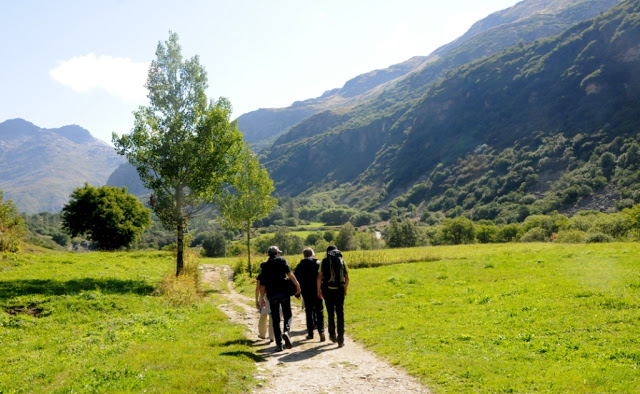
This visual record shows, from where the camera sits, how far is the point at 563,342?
11672 mm

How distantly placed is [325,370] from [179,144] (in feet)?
71.3

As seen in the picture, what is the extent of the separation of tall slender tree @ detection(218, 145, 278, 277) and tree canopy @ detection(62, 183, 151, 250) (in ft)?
95.2

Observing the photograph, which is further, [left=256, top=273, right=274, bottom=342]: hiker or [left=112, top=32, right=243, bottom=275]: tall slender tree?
[left=112, top=32, right=243, bottom=275]: tall slender tree

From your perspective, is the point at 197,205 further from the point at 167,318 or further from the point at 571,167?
the point at 571,167

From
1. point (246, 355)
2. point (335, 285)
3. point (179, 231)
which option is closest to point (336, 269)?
point (335, 285)

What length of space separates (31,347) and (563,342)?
1671cm

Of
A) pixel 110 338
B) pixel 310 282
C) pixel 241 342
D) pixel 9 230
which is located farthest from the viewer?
pixel 9 230

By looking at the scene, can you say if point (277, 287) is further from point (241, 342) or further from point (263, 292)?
point (241, 342)

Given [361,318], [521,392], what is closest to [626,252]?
[361,318]

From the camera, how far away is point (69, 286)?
21031mm

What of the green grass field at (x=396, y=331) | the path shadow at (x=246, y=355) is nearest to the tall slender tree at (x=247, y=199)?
the green grass field at (x=396, y=331)

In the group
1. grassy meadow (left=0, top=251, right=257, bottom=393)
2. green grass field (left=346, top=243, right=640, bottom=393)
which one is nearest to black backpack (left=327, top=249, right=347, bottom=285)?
green grass field (left=346, top=243, right=640, bottom=393)

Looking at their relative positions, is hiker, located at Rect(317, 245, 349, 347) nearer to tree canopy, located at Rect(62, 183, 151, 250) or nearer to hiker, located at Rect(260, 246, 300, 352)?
hiker, located at Rect(260, 246, 300, 352)

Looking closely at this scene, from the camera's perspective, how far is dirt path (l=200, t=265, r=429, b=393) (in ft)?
31.9
